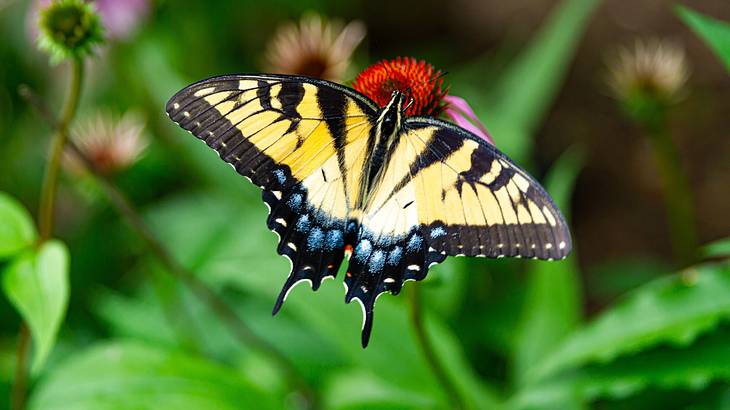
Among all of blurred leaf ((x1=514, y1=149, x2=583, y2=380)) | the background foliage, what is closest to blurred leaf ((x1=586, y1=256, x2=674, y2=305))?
the background foliage

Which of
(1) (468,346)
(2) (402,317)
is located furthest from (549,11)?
(2) (402,317)

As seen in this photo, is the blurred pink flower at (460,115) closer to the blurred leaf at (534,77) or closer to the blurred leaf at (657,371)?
the blurred leaf at (657,371)

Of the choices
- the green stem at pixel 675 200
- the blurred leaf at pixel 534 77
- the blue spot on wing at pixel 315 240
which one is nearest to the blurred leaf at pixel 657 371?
the green stem at pixel 675 200

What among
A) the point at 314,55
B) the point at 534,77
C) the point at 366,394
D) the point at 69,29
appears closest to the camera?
the point at 69,29

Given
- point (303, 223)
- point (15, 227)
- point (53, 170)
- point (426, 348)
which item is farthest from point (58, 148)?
point (426, 348)

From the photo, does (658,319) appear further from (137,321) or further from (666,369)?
(137,321)

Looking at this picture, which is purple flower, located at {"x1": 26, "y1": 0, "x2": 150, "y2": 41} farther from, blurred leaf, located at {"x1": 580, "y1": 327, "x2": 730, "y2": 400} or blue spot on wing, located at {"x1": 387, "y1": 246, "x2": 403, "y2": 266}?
blurred leaf, located at {"x1": 580, "y1": 327, "x2": 730, "y2": 400}

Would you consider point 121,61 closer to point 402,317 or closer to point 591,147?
point 402,317
